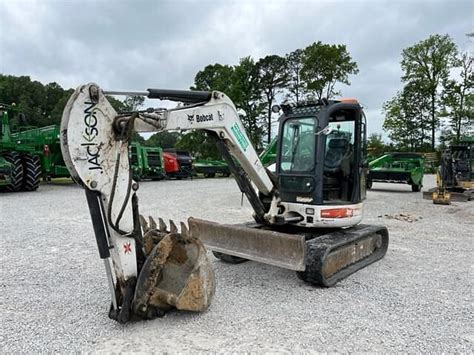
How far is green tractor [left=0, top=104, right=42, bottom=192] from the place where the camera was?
1257 cm

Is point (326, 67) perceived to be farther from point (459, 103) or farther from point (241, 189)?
point (241, 189)

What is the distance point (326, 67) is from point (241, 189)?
3099cm

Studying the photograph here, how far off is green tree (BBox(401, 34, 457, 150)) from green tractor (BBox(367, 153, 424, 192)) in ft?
77.9

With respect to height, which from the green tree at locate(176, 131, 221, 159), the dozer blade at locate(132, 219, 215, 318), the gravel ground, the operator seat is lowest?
the gravel ground

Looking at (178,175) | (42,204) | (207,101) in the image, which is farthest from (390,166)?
(207,101)

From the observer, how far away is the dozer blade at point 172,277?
10.5 feet

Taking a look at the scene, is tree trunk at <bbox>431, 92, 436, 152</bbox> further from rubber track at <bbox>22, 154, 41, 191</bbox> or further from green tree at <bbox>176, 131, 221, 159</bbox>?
rubber track at <bbox>22, 154, 41, 191</bbox>

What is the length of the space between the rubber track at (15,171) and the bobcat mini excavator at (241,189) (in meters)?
10.2

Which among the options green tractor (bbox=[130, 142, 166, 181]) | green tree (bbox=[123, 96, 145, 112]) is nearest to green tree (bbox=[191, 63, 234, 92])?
green tractor (bbox=[130, 142, 166, 181])

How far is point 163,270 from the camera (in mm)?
3461

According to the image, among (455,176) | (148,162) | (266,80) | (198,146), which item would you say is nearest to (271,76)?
(266,80)

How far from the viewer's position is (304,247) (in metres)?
3.88

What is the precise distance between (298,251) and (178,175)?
18.6m

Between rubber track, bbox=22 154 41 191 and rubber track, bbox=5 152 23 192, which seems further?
rubber track, bbox=22 154 41 191
